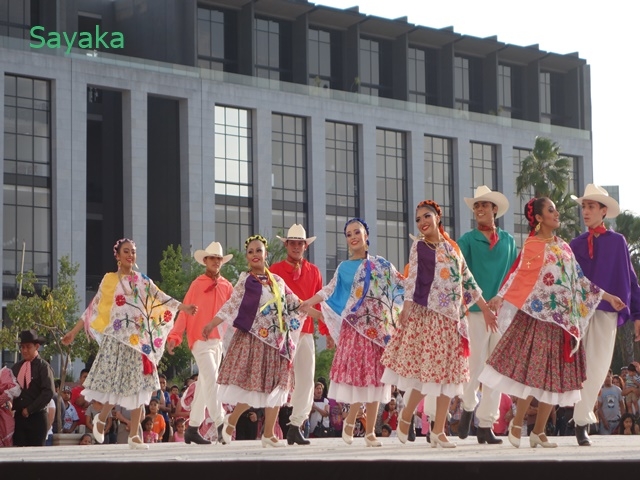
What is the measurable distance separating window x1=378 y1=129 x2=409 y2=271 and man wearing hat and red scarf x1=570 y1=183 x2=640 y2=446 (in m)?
52.4

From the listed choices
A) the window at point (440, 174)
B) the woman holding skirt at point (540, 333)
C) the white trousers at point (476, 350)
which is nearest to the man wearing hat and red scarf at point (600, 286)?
the woman holding skirt at point (540, 333)

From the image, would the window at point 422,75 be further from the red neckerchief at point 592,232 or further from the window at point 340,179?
the red neckerchief at point 592,232

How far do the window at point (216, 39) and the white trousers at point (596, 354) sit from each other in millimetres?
53658

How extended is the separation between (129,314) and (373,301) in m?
2.68

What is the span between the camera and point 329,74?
70.0 m

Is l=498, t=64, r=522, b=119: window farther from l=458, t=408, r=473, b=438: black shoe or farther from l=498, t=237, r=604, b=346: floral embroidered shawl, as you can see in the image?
l=498, t=237, r=604, b=346: floral embroidered shawl

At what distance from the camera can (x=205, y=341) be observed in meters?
14.7

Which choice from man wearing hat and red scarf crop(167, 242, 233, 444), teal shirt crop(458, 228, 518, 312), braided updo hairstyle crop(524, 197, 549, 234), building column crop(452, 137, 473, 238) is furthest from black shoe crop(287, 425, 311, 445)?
building column crop(452, 137, 473, 238)

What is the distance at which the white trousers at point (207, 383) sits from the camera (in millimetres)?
14805

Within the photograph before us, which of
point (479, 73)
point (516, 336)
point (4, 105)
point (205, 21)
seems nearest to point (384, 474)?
point (516, 336)

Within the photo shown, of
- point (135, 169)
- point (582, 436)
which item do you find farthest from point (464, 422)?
point (135, 169)

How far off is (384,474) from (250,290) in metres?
5.90

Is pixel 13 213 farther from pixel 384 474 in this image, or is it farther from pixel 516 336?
pixel 384 474

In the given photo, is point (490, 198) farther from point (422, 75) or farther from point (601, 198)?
point (422, 75)
